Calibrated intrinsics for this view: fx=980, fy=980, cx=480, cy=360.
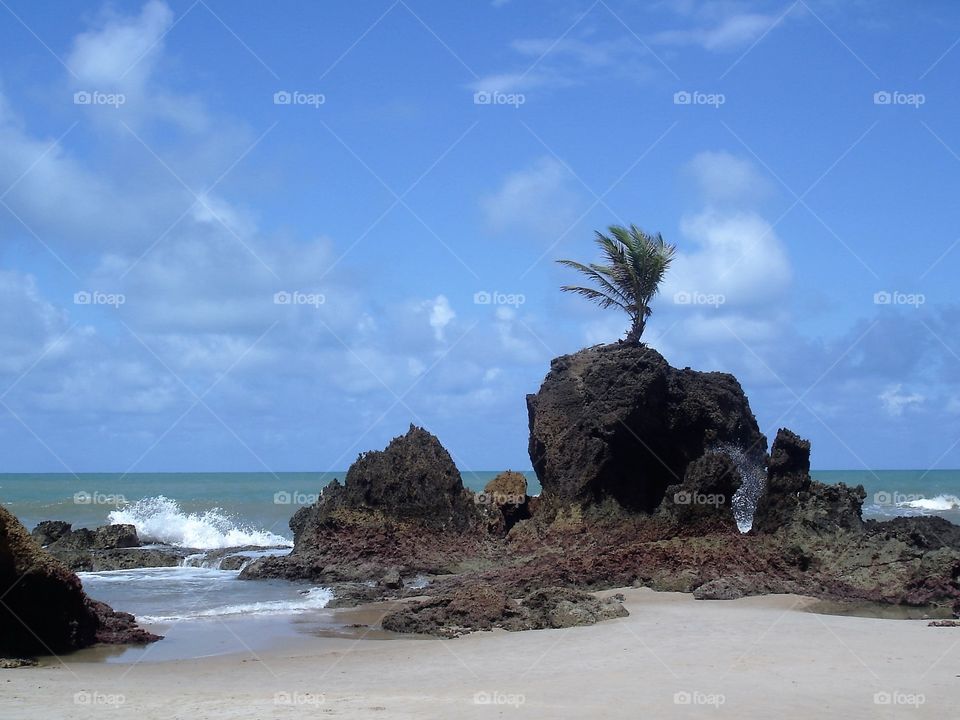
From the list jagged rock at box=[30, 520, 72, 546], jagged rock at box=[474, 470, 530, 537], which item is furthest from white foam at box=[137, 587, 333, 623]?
jagged rock at box=[30, 520, 72, 546]

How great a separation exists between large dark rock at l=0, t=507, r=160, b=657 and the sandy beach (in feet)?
2.51

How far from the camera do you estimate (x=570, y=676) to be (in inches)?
430

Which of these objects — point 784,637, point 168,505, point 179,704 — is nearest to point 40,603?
point 179,704

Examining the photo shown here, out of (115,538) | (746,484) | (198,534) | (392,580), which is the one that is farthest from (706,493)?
(198,534)

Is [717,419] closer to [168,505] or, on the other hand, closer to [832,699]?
[832,699]

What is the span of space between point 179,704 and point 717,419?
64.0ft

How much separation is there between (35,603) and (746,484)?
835 inches

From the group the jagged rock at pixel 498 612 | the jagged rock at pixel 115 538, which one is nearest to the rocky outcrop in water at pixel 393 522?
the jagged rock at pixel 498 612

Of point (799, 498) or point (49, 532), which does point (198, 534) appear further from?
point (799, 498)

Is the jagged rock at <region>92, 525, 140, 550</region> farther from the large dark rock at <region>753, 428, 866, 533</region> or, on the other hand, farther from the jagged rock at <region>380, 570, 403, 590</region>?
the large dark rock at <region>753, 428, 866, 533</region>

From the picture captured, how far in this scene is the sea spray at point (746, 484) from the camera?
28312 mm

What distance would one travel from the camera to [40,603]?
13.3 meters

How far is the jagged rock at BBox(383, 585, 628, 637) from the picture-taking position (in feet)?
47.4

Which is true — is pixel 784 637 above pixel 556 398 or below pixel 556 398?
below
